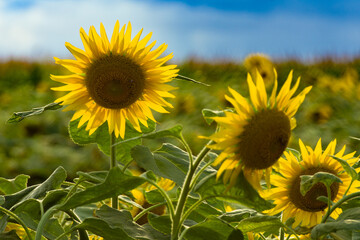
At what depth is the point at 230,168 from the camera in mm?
879

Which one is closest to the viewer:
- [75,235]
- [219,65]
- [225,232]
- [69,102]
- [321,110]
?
[225,232]

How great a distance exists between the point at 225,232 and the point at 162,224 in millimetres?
131

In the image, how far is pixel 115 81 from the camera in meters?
1.23

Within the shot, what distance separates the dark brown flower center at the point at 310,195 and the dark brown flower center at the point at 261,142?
9.0 inches

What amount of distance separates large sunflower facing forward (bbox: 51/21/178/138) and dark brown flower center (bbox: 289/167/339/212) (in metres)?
0.31

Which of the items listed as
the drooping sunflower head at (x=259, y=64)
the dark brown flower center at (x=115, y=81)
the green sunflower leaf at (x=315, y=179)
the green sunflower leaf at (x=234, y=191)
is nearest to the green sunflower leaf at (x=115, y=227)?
the green sunflower leaf at (x=234, y=191)

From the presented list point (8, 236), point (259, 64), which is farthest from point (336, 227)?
point (259, 64)

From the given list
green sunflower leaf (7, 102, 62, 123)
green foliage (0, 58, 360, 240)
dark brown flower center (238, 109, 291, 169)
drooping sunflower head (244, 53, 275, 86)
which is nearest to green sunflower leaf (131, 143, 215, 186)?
green foliage (0, 58, 360, 240)

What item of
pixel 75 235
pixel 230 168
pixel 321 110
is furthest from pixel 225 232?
pixel 321 110

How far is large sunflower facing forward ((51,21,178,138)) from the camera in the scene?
1188 mm

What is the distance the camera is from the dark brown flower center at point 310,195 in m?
1.08

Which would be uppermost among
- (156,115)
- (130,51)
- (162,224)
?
(130,51)

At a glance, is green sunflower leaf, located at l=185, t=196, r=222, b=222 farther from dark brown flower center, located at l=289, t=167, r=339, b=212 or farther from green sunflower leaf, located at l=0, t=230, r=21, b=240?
green sunflower leaf, located at l=0, t=230, r=21, b=240

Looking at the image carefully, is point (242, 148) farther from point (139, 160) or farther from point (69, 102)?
point (69, 102)
